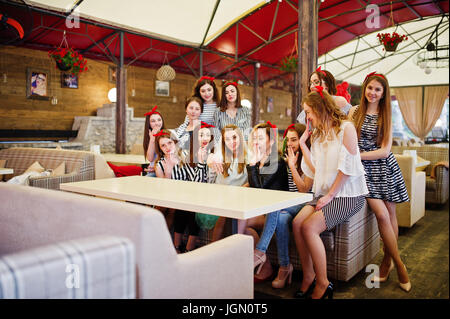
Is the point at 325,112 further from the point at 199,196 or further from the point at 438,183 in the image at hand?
the point at 438,183

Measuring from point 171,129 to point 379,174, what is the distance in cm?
448

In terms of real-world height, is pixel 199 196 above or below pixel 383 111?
below

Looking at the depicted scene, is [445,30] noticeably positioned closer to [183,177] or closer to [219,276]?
[183,177]

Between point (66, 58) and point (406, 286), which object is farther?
point (66, 58)

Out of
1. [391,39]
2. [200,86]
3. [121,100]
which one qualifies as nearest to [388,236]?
[200,86]

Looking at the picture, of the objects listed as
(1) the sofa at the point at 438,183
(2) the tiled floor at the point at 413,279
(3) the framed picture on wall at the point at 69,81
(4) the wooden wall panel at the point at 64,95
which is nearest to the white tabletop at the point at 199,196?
(2) the tiled floor at the point at 413,279

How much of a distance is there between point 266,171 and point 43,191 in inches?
67.7

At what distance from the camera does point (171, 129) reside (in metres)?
6.91

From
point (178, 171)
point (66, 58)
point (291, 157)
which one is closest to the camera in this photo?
point (291, 157)

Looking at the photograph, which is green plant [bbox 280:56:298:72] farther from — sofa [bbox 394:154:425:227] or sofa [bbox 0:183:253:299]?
sofa [bbox 0:183:253:299]

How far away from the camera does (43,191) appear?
171cm

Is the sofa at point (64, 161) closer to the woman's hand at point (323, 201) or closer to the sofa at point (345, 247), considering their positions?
the sofa at point (345, 247)
